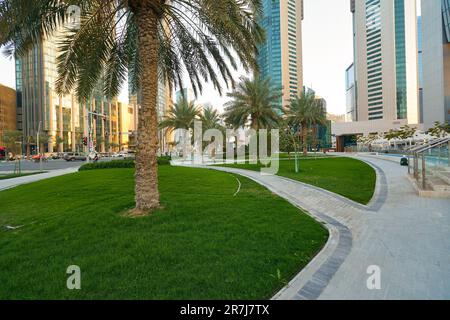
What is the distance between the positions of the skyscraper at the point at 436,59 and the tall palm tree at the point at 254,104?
39410 mm

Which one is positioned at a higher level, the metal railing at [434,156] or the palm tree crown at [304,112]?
the palm tree crown at [304,112]

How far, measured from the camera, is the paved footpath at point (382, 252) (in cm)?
339

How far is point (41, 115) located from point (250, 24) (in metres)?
88.2

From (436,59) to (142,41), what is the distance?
61967mm

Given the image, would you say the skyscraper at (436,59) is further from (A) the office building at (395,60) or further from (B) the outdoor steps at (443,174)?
(A) the office building at (395,60)

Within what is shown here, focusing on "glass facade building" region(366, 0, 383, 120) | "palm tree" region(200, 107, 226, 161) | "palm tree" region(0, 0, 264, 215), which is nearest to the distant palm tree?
"palm tree" region(200, 107, 226, 161)

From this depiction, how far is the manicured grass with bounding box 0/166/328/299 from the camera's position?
343cm

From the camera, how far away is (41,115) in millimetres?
77750

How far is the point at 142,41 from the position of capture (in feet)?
22.9

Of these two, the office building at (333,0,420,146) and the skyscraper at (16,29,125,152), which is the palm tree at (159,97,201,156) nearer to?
the skyscraper at (16,29,125,152)

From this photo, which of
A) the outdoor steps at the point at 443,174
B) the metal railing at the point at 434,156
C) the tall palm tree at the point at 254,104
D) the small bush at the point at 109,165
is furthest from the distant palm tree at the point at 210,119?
the outdoor steps at the point at 443,174

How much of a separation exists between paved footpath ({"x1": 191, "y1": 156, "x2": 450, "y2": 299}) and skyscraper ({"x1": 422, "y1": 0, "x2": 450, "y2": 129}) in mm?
54682

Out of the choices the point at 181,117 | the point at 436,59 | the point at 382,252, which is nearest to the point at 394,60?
the point at 436,59
